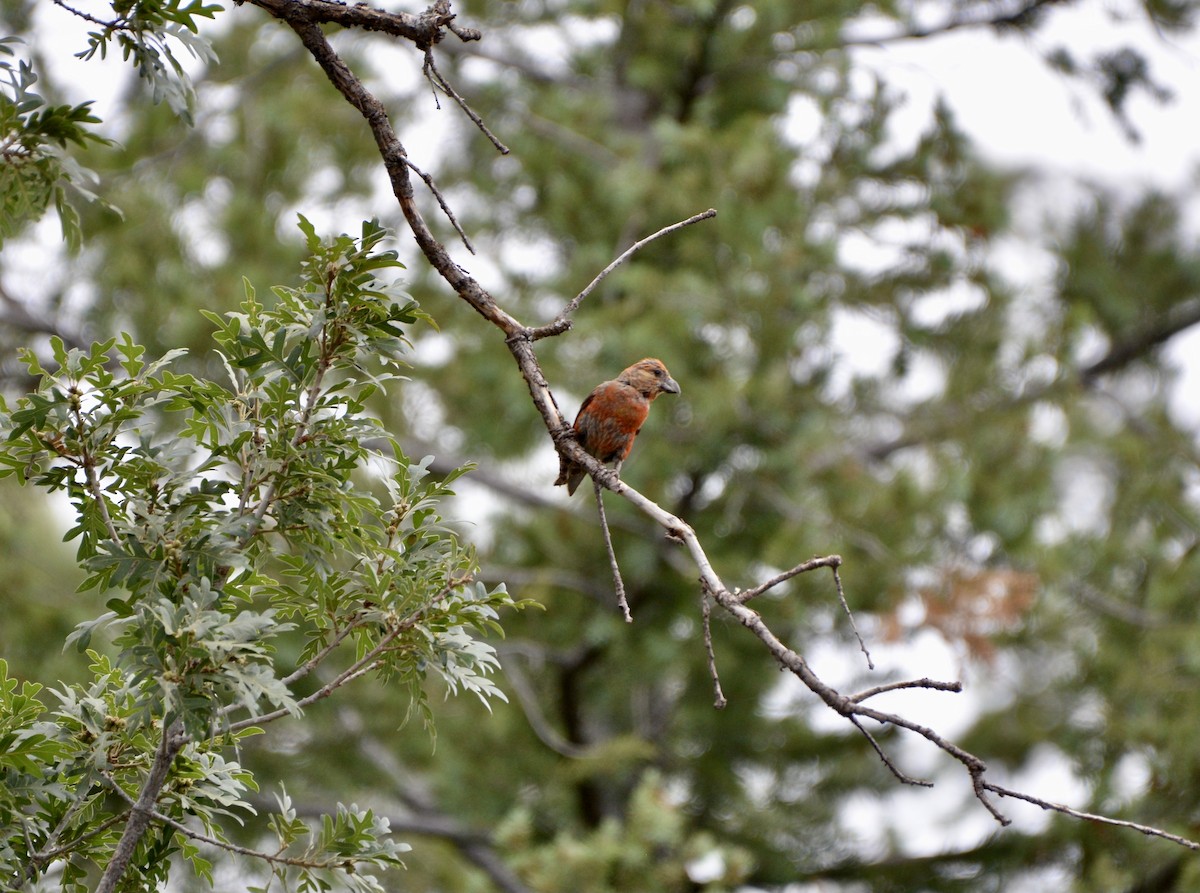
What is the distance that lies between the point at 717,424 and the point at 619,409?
7.65 feet

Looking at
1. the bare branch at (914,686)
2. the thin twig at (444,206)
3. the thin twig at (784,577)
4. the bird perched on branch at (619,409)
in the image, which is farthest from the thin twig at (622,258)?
the bird perched on branch at (619,409)

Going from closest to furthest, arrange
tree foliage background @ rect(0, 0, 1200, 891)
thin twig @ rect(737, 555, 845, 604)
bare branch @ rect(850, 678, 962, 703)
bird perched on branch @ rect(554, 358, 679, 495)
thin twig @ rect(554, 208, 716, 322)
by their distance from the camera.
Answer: bare branch @ rect(850, 678, 962, 703), thin twig @ rect(737, 555, 845, 604), thin twig @ rect(554, 208, 716, 322), bird perched on branch @ rect(554, 358, 679, 495), tree foliage background @ rect(0, 0, 1200, 891)

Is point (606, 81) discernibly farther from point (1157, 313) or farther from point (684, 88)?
point (1157, 313)

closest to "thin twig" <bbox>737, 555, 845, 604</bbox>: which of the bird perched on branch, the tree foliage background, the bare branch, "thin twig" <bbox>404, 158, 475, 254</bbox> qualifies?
the bare branch

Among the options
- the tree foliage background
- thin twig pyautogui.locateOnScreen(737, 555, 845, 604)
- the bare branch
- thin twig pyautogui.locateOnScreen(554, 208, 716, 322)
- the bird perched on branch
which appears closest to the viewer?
the bare branch

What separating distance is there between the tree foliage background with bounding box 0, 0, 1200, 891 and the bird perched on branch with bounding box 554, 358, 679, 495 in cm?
204

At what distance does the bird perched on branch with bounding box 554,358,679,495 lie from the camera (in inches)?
160

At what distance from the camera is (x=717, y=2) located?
Result: 7.04m

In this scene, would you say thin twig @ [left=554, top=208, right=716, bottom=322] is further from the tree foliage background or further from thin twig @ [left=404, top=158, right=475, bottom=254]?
the tree foliage background

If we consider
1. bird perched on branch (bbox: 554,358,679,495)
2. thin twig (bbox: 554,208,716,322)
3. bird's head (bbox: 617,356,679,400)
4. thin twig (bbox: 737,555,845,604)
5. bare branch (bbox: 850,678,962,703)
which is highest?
bird's head (bbox: 617,356,679,400)

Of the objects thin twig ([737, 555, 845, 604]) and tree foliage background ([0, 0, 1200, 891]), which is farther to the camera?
tree foliage background ([0, 0, 1200, 891])

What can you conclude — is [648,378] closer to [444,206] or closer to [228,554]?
[444,206]

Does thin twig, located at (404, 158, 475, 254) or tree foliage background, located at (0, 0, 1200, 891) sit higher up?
tree foliage background, located at (0, 0, 1200, 891)

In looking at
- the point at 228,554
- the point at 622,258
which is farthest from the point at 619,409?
the point at 228,554
